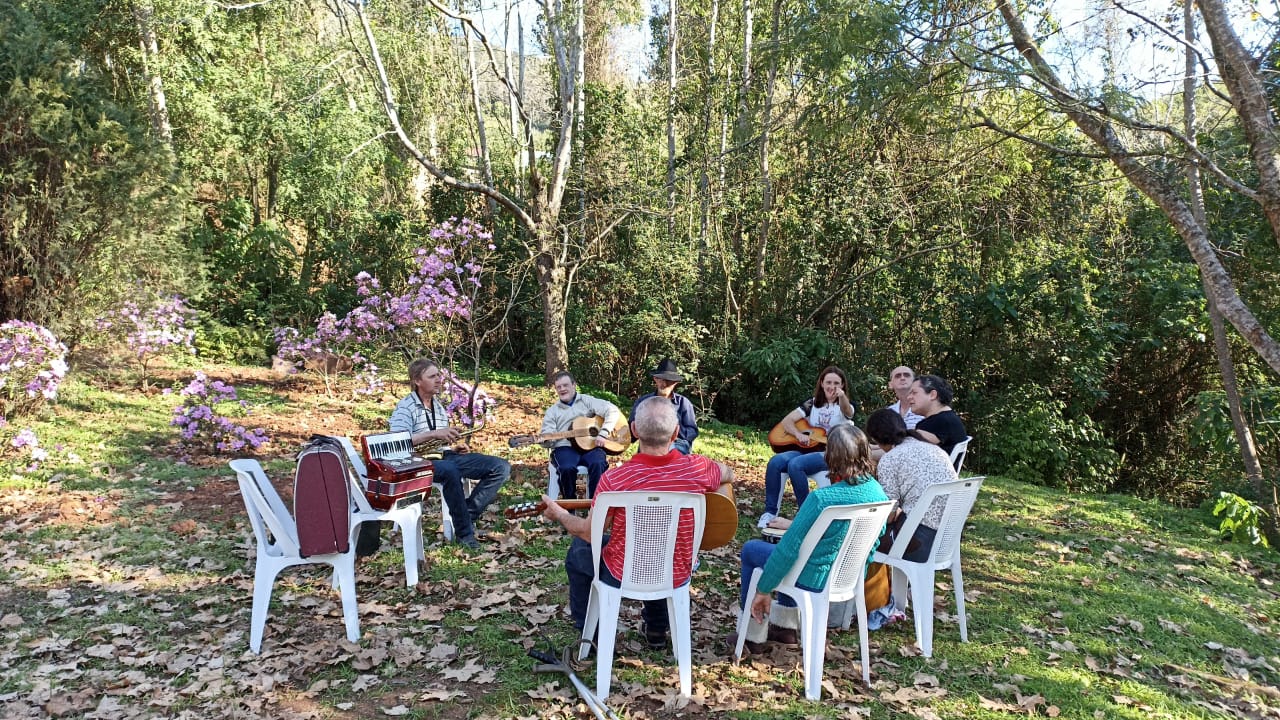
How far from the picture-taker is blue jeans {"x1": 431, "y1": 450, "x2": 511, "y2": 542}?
5.46m

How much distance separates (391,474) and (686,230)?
8744mm

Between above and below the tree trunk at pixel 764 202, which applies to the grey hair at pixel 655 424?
below

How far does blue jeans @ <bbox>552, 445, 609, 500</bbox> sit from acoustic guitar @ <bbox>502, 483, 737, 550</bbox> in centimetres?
220

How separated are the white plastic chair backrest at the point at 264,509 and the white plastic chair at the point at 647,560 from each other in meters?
1.67

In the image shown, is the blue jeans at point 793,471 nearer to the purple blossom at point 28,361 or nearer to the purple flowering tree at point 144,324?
the purple blossom at point 28,361

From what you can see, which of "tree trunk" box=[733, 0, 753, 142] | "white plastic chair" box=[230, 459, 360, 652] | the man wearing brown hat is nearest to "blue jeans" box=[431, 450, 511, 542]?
the man wearing brown hat

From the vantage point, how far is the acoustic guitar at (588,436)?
20.3 ft

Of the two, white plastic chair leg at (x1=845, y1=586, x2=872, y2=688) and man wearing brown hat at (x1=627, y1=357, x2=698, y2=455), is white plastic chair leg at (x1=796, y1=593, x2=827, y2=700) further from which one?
man wearing brown hat at (x1=627, y1=357, x2=698, y2=455)

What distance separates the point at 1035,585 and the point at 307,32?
1743 centimetres

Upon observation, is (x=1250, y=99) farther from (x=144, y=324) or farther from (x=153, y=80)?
(x=153, y=80)

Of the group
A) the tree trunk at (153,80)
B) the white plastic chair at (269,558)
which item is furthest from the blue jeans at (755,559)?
the tree trunk at (153,80)

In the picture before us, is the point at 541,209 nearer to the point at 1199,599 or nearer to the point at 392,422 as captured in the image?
the point at 392,422

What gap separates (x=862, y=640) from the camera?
150 inches

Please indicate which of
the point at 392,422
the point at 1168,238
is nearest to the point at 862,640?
the point at 392,422
